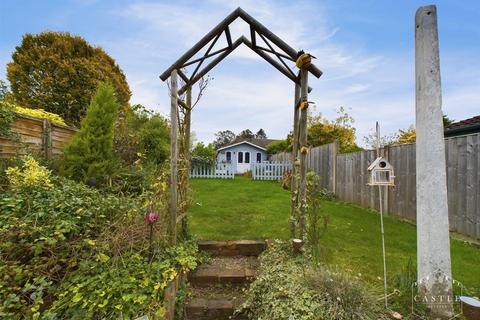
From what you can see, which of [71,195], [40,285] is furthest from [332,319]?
[71,195]

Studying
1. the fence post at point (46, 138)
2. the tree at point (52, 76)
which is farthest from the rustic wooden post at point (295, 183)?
the tree at point (52, 76)

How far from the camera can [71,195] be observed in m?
2.80

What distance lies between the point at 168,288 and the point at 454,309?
220 centimetres

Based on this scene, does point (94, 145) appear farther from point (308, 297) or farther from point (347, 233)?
point (347, 233)

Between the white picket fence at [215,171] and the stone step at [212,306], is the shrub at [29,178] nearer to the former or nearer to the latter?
the stone step at [212,306]

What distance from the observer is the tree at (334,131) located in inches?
538

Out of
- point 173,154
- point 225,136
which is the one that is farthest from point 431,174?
point 225,136

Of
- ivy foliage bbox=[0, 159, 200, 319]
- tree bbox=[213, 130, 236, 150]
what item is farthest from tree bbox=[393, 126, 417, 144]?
tree bbox=[213, 130, 236, 150]

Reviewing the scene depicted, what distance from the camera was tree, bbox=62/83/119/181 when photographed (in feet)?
13.5

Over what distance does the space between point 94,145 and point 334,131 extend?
490 inches

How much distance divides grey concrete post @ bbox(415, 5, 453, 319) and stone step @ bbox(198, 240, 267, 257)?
166 centimetres

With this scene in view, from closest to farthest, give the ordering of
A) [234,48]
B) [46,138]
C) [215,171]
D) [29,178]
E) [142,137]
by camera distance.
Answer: [29,178] < [234,48] < [46,138] < [142,137] < [215,171]

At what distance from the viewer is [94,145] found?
426cm

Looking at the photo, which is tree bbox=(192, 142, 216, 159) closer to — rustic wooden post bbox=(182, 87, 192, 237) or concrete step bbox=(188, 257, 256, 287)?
rustic wooden post bbox=(182, 87, 192, 237)
